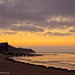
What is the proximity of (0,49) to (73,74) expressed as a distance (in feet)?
281

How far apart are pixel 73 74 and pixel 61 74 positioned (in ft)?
5.18

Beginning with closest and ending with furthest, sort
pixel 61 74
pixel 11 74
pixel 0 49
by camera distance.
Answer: pixel 11 74 < pixel 61 74 < pixel 0 49

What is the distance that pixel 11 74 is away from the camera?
55.4 feet

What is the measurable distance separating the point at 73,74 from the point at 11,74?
25.9 feet

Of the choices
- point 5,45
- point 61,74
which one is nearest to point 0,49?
point 5,45

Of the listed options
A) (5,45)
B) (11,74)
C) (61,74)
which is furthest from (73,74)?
(5,45)

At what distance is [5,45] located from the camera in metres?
100

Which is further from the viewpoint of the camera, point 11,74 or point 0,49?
point 0,49

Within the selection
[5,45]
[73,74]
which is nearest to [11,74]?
[73,74]

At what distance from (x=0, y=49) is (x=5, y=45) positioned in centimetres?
413

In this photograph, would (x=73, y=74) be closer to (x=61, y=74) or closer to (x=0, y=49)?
(x=61, y=74)

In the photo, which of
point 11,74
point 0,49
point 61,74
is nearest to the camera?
point 11,74

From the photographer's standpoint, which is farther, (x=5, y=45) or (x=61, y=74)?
(x=5, y=45)

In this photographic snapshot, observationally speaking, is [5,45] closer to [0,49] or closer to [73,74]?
[0,49]
